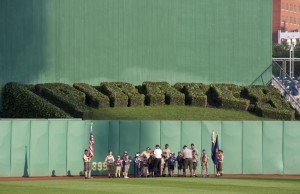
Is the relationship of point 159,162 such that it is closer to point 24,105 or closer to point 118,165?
point 118,165

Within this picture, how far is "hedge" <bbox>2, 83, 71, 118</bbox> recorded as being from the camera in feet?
232

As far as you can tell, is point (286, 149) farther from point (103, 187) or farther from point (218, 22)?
point (103, 187)

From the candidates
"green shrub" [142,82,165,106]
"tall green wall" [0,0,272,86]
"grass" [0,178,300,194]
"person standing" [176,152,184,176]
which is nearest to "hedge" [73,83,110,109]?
"tall green wall" [0,0,272,86]

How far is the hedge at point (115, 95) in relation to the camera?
75.2 m

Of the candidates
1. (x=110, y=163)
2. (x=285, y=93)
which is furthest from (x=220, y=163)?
(x=285, y=93)

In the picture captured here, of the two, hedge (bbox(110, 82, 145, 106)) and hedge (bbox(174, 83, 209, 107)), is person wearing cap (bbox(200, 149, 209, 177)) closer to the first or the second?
hedge (bbox(110, 82, 145, 106))

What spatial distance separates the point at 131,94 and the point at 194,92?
5.42m

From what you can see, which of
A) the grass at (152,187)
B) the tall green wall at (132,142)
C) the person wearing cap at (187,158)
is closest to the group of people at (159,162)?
the person wearing cap at (187,158)

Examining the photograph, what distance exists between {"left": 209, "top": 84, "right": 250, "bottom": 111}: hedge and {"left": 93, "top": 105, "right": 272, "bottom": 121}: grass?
0.67 metres

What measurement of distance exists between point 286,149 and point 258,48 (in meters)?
18.1

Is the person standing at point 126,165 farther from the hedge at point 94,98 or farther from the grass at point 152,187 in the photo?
the hedge at point 94,98

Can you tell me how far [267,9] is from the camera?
3369 inches

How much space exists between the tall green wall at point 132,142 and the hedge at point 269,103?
7.75 meters

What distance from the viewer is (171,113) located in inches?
2968
